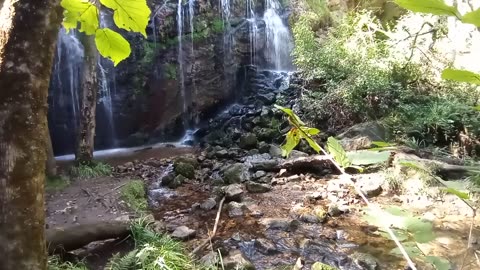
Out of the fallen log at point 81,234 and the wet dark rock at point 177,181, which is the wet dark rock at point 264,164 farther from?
the fallen log at point 81,234

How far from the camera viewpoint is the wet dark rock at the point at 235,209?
531cm

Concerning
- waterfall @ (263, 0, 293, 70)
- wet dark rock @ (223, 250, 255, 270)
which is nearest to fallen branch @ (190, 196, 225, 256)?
wet dark rock @ (223, 250, 255, 270)

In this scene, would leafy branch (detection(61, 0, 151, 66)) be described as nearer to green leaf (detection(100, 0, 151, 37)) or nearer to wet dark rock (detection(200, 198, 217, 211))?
green leaf (detection(100, 0, 151, 37))

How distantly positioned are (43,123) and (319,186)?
5363 millimetres

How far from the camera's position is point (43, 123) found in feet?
4.83

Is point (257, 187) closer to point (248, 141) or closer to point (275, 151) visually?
point (275, 151)

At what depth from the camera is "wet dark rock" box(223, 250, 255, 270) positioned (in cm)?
372

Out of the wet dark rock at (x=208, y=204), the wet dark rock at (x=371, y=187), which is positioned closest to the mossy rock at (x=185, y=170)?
the wet dark rock at (x=208, y=204)

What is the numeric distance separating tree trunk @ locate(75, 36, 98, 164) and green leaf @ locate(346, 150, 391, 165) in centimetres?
645

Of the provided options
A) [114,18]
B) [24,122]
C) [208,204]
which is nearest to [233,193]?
[208,204]

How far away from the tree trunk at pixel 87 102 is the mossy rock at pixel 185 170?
5.08 ft

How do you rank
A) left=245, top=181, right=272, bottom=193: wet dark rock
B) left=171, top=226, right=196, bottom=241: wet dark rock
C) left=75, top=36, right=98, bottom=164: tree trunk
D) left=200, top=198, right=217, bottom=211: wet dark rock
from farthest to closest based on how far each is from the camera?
left=75, top=36, right=98, bottom=164: tree trunk < left=245, top=181, right=272, bottom=193: wet dark rock < left=200, top=198, right=217, bottom=211: wet dark rock < left=171, top=226, right=196, bottom=241: wet dark rock

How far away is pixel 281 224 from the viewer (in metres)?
5.01

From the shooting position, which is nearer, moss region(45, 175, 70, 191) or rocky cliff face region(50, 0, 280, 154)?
moss region(45, 175, 70, 191)
